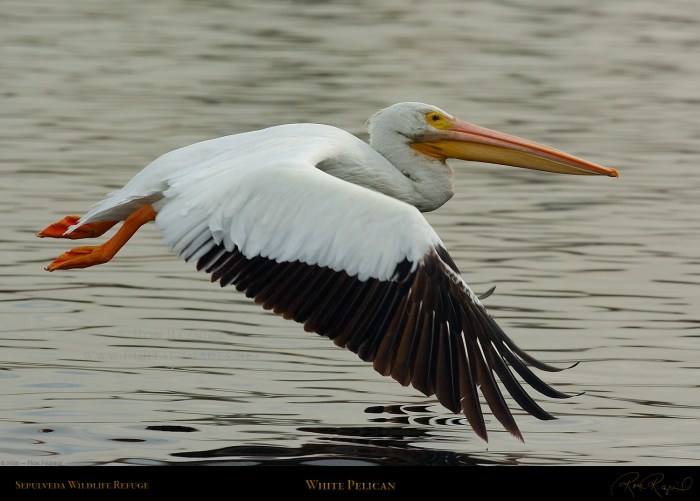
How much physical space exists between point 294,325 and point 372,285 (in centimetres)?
235

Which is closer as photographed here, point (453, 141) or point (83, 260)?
point (83, 260)

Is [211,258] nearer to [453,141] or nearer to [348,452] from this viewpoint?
[348,452]

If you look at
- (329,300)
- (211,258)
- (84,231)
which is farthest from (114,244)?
(329,300)

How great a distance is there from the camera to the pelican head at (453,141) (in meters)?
8.89

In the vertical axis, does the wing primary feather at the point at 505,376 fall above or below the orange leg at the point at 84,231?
below

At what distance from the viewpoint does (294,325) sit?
31.0 feet

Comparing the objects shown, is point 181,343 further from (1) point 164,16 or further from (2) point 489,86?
(1) point 164,16

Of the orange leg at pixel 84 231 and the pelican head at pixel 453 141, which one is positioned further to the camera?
the pelican head at pixel 453 141
